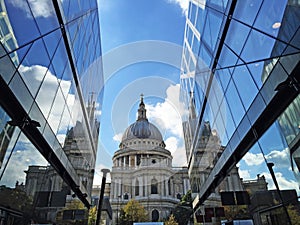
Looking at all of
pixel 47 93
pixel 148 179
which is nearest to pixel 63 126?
pixel 47 93

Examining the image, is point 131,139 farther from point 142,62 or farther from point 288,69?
point 288,69

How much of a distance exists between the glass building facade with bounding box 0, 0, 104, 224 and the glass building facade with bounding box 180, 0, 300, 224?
7.12 m

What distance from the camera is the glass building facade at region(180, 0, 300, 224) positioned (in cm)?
623

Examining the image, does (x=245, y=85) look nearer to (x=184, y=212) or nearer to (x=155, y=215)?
(x=184, y=212)

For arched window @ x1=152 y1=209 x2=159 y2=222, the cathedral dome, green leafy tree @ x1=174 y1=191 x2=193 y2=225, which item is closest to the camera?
green leafy tree @ x1=174 y1=191 x2=193 y2=225

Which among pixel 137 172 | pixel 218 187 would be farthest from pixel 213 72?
pixel 137 172

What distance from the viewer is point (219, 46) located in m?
12.4

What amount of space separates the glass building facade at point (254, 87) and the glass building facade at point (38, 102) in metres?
7.12

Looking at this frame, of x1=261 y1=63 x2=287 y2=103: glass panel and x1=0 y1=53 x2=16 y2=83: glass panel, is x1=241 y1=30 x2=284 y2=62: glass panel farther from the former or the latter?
x1=0 y1=53 x2=16 y2=83: glass panel

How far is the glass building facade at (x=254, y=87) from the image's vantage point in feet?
20.4

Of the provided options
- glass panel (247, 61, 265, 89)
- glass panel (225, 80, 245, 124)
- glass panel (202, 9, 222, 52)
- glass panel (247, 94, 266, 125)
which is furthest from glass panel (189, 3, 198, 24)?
glass panel (247, 94, 266, 125)

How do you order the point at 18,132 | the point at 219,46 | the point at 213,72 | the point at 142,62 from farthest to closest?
the point at 142,62 → the point at 213,72 → the point at 219,46 → the point at 18,132

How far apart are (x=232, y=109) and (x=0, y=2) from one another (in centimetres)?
948

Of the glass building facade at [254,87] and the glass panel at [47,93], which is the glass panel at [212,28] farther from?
the glass panel at [47,93]
